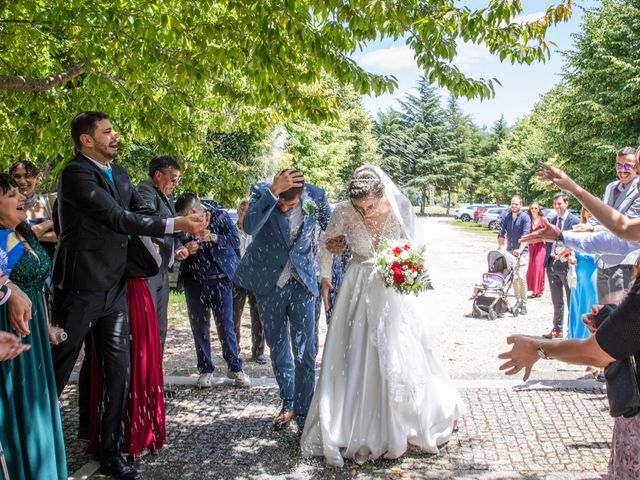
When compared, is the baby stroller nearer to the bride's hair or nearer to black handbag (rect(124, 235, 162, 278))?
the bride's hair

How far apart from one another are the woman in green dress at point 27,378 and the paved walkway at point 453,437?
2.59 ft

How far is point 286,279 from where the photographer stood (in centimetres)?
555

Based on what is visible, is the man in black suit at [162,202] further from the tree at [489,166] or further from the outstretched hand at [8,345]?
the tree at [489,166]

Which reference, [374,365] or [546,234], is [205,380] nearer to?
[374,365]

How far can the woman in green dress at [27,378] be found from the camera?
379cm

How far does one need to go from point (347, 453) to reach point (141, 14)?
15.5 feet

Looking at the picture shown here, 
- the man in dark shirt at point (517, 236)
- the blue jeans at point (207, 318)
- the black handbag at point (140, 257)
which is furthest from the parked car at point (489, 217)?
the black handbag at point (140, 257)

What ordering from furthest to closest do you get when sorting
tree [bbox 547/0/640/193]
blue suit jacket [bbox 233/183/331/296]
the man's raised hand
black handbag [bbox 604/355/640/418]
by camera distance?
1. tree [bbox 547/0/640/193]
2. blue suit jacket [bbox 233/183/331/296]
3. the man's raised hand
4. black handbag [bbox 604/355/640/418]

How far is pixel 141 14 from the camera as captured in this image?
644cm

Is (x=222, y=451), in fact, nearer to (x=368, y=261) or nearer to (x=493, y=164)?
(x=368, y=261)

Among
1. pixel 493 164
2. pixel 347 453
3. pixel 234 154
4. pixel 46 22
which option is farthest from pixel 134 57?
pixel 493 164

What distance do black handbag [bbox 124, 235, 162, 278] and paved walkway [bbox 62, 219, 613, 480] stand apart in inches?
59.6

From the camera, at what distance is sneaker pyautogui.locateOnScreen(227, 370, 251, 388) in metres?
7.01

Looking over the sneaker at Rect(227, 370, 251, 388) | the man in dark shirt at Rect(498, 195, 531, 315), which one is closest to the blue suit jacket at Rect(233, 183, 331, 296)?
the sneaker at Rect(227, 370, 251, 388)
